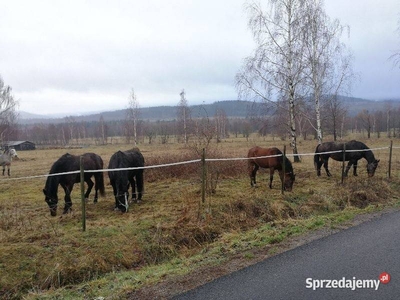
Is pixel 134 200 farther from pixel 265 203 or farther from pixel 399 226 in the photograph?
pixel 399 226

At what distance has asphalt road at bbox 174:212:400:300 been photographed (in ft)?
10.5

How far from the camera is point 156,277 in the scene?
383 centimetres

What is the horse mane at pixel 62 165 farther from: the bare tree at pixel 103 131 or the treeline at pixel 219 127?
the bare tree at pixel 103 131

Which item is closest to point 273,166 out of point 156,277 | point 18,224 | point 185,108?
point 156,277

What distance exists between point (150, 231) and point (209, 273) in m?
2.14

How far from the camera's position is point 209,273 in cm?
385

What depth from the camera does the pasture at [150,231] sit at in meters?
4.08

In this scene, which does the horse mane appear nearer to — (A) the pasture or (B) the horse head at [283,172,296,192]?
(A) the pasture

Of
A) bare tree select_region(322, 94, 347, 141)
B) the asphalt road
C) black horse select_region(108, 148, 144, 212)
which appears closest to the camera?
the asphalt road

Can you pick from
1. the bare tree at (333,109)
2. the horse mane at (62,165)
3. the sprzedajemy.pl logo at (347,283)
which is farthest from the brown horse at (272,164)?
the bare tree at (333,109)

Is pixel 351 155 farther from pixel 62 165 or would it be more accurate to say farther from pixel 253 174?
pixel 62 165

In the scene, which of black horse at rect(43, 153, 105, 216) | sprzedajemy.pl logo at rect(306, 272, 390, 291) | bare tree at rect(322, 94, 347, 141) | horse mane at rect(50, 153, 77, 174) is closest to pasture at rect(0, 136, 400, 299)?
black horse at rect(43, 153, 105, 216)

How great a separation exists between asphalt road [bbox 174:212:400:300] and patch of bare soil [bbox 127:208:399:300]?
0.12 metres

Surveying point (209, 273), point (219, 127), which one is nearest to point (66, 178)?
point (209, 273)
